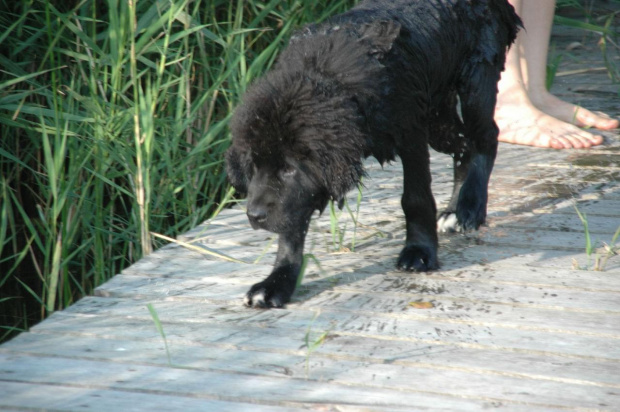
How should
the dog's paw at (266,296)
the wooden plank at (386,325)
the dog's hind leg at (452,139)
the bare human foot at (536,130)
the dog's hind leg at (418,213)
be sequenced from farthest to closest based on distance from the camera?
the bare human foot at (536,130) < the dog's hind leg at (452,139) < the dog's hind leg at (418,213) < the dog's paw at (266,296) < the wooden plank at (386,325)

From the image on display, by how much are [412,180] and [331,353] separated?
798mm

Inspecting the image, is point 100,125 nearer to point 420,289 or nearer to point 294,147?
point 294,147

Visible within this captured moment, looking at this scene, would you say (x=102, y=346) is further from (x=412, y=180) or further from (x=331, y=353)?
(x=412, y=180)

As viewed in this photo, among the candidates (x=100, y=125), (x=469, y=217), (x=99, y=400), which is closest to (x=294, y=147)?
(x=99, y=400)

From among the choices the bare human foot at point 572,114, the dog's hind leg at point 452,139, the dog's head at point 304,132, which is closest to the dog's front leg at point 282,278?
the dog's head at point 304,132

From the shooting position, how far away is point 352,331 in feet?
7.30

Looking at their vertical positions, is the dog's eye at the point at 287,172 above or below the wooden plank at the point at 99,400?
above

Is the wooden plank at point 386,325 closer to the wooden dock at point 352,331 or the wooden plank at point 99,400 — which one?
the wooden dock at point 352,331

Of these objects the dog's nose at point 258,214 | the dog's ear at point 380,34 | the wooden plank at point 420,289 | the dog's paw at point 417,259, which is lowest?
the wooden plank at point 420,289

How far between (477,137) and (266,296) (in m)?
1.15

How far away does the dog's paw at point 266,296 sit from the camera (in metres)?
2.42

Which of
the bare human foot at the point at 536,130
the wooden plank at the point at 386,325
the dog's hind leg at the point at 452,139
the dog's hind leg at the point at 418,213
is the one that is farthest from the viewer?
the bare human foot at the point at 536,130

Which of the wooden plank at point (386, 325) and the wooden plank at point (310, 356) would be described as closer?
the wooden plank at point (310, 356)

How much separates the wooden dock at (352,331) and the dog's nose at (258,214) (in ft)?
0.84
